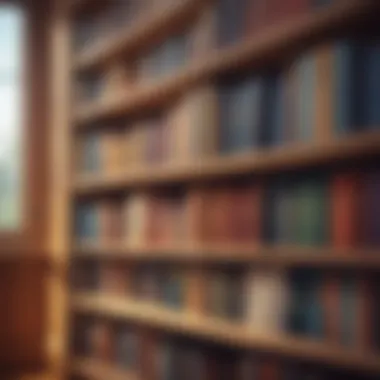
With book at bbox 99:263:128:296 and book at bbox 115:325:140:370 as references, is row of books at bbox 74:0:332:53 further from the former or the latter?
book at bbox 115:325:140:370

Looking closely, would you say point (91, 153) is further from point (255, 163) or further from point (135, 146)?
point (255, 163)

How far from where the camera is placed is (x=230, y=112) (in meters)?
1.79

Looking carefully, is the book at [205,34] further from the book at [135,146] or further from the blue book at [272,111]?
the book at [135,146]

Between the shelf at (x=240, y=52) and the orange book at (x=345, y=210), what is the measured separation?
31 cm

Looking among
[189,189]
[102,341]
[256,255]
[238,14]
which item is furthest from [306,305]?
[102,341]

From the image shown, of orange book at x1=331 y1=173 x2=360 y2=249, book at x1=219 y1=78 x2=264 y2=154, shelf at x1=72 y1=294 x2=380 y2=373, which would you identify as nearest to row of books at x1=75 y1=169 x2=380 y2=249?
orange book at x1=331 y1=173 x2=360 y2=249

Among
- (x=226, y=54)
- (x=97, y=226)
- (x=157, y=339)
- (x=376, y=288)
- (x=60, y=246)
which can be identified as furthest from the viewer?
(x=60, y=246)

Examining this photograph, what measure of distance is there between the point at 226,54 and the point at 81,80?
38.2 inches

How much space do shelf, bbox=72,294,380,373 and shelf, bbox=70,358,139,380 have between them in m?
0.18

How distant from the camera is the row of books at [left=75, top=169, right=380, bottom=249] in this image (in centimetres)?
142

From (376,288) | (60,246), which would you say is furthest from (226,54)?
(60,246)

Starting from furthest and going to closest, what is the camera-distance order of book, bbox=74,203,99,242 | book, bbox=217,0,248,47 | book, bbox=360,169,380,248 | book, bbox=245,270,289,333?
book, bbox=74,203,99,242, book, bbox=217,0,248,47, book, bbox=245,270,289,333, book, bbox=360,169,380,248

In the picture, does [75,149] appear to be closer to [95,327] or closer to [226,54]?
[95,327]

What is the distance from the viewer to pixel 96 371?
246cm
